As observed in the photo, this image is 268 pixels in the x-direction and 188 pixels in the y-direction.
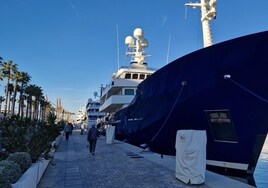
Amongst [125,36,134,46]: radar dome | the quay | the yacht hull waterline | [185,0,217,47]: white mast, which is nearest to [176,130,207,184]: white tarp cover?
the quay

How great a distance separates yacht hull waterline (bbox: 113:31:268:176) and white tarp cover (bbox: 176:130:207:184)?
126 inches

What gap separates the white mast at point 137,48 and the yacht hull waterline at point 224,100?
70.6 ft

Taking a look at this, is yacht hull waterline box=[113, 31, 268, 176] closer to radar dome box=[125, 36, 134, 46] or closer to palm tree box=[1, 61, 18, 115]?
radar dome box=[125, 36, 134, 46]

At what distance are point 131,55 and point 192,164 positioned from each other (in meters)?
31.9

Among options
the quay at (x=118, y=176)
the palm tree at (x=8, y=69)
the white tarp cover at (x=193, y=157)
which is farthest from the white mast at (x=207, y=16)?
the palm tree at (x=8, y=69)

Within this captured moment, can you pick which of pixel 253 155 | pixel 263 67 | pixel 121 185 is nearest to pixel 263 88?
pixel 263 67

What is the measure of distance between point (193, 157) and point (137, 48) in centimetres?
3122

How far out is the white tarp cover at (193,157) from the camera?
877cm

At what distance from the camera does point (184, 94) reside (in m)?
13.6

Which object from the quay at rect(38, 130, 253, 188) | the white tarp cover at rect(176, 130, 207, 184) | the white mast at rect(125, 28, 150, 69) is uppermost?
the white mast at rect(125, 28, 150, 69)

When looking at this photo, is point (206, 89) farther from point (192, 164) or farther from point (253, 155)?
point (192, 164)

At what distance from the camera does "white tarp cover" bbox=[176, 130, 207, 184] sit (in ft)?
28.8

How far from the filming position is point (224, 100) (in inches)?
475

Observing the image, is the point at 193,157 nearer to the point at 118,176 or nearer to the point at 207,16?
the point at 118,176
